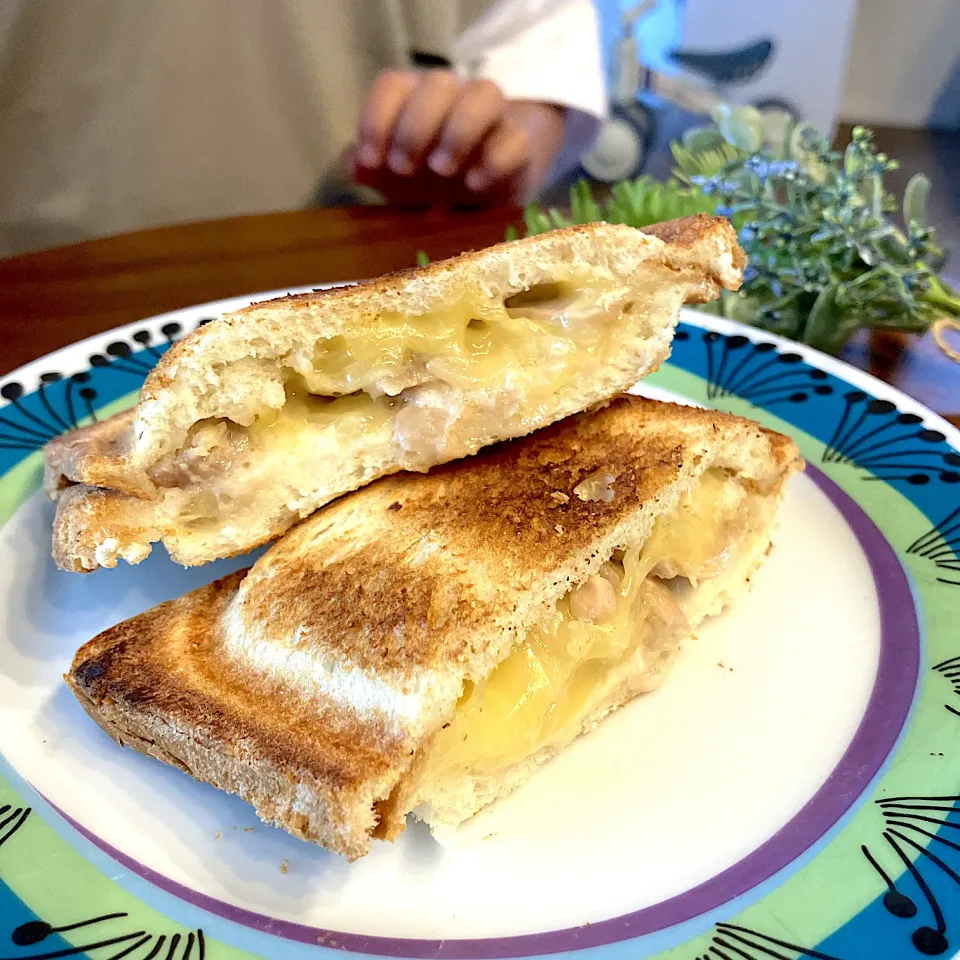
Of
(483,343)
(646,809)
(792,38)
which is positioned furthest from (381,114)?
(792,38)

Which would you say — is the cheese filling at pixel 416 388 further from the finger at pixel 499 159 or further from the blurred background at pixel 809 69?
the blurred background at pixel 809 69

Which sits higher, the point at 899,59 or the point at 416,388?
the point at 416,388

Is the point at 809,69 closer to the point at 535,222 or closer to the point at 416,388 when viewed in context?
the point at 535,222

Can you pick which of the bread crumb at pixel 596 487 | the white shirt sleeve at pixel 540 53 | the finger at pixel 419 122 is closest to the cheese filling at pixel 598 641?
the bread crumb at pixel 596 487

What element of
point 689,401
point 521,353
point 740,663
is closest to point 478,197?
point 689,401

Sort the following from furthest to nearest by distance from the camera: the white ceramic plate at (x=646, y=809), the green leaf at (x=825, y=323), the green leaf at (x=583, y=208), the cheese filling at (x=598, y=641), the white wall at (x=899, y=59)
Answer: the white wall at (x=899, y=59)
the green leaf at (x=583, y=208)
the green leaf at (x=825, y=323)
the cheese filling at (x=598, y=641)
the white ceramic plate at (x=646, y=809)

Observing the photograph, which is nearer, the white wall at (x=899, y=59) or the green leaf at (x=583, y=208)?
the green leaf at (x=583, y=208)

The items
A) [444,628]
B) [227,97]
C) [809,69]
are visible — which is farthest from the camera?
[809,69]
